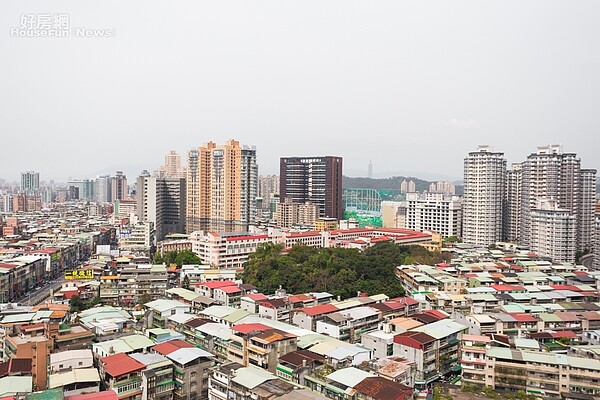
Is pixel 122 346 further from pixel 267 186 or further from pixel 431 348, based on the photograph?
pixel 267 186

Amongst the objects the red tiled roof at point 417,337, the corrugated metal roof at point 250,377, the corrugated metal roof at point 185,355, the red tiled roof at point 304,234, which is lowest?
the corrugated metal roof at point 250,377

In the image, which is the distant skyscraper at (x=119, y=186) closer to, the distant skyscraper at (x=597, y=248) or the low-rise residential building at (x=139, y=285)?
the low-rise residential building at (x=139, y=285)

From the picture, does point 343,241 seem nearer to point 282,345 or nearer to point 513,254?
point 513,254

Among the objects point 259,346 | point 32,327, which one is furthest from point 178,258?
point 259,346

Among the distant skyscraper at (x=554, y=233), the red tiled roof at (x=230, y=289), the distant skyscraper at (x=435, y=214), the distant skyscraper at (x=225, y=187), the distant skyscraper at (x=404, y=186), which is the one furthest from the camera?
the distant skyscraper at (x=404, y=186)

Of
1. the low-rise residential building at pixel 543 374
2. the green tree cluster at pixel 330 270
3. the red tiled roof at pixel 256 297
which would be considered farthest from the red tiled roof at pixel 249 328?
the green tree cluster at pixel 330 270

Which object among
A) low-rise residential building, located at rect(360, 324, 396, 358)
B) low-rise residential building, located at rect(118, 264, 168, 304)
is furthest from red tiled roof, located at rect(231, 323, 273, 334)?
low-rise residential building, located at rect(118, 264, 168, 304)
